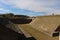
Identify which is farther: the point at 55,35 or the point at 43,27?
the point at 43,27

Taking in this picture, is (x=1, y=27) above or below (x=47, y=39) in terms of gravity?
above

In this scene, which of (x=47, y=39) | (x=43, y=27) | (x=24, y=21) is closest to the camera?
(x=47, y=39)

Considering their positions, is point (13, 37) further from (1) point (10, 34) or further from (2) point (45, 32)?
(2) point (45, 32)

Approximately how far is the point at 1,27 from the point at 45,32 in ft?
50.9

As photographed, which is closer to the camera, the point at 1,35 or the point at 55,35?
the point at 1,35

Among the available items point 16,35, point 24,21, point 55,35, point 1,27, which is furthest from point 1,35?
point 24,21

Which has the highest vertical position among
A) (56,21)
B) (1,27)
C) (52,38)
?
(1,27)

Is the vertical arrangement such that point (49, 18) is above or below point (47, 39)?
above

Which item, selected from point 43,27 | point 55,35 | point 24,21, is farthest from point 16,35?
point 24,21

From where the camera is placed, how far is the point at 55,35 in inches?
846

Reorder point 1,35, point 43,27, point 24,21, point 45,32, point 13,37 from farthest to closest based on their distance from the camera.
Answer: point 24,21 → point 43,27 → point 45,32 → point 13,37 → point 1,35

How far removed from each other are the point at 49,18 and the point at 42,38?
8197 millimetres

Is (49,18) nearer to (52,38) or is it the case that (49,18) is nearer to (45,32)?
(45,32)

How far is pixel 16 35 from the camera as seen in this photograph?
11492 mm
